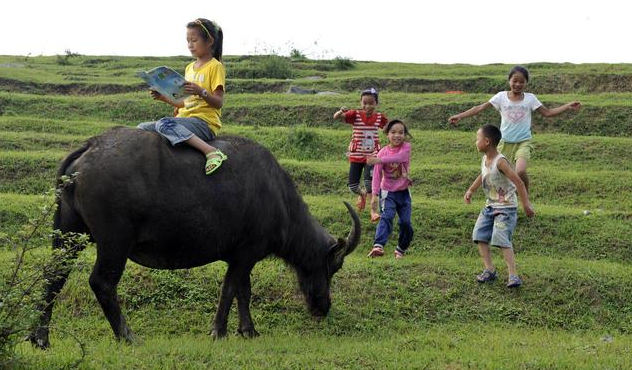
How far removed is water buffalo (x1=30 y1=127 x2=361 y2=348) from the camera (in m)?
6.09

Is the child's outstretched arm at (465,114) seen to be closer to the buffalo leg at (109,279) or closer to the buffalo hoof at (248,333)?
the buffalo hoof at (248,333)

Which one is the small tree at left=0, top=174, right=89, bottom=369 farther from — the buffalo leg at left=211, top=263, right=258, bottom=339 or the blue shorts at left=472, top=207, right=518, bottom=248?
the blue shorts at left=472, top=207, right=518, bottom=248

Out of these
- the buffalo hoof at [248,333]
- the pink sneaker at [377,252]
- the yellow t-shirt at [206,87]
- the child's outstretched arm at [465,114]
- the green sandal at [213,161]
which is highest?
the yellow t-shirt at [206,87]

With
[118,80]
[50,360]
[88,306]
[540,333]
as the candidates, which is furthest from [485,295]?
[118,80]

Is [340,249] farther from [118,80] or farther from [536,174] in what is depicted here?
[118,80]

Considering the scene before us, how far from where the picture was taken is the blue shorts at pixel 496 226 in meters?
8.27

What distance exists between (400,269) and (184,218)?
2.99m

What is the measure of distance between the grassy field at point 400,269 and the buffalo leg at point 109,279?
173mm

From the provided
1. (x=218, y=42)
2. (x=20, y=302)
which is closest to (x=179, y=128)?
(x=218, y=42)

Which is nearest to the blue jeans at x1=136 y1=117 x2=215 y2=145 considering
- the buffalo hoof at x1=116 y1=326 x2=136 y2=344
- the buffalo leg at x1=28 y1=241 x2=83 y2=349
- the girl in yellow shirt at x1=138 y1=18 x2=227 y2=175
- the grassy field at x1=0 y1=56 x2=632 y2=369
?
the girl in yellow shirt at x1=138 y1=18 x2=227 y2=175

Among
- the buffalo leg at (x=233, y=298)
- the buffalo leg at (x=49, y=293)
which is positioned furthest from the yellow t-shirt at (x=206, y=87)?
the buffalo leg at (x=49, y=293)

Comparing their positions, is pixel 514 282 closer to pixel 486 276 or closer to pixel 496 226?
pixel 486 276

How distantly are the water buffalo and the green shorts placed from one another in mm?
3078

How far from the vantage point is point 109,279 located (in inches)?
243
